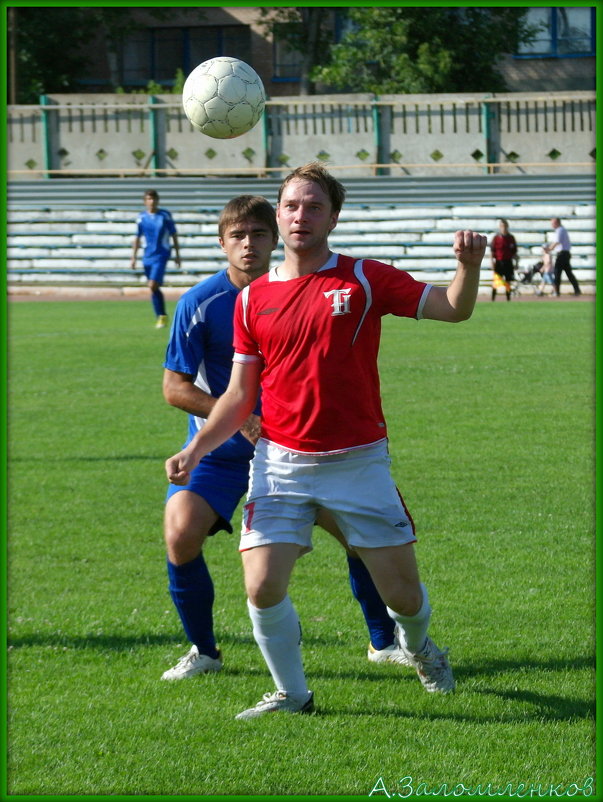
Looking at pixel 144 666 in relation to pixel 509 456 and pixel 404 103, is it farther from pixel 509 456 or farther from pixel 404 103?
pixel 404 103

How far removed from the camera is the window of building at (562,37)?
4662 centimetres

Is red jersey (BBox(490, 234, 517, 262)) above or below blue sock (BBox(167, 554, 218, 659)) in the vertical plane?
above

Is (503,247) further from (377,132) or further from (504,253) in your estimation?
(377,132)

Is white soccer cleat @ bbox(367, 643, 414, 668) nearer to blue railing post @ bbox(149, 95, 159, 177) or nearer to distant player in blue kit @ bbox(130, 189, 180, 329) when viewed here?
distant player in blue kit @ bbox(130, 189, 180, 329)

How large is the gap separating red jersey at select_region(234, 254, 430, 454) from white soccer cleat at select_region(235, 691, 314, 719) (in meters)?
1.02

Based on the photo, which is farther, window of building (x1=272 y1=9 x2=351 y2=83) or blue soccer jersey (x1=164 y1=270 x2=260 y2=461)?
window of building (x1=272 y1=9 x2=351 y2=83)

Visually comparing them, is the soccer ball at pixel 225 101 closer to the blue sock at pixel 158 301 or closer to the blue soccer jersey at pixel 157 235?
the blue sock at pixel 158 301

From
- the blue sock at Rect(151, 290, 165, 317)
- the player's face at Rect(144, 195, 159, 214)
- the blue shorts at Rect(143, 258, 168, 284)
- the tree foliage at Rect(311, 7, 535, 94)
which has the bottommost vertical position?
the blue sock at Rect(151, 290, 165, 317)

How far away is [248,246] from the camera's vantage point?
16.6ft

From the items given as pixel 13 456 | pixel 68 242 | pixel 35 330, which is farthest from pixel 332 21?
pixel 13 456

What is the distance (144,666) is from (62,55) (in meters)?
46.8

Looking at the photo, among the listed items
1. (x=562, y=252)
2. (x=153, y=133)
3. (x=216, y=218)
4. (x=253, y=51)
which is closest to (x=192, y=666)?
(x=562, y=252)

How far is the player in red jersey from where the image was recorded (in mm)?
4348

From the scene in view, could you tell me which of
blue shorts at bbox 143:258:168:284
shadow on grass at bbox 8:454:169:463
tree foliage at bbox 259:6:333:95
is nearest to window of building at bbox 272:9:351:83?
tree foliage at bbox 259:6:333:95
